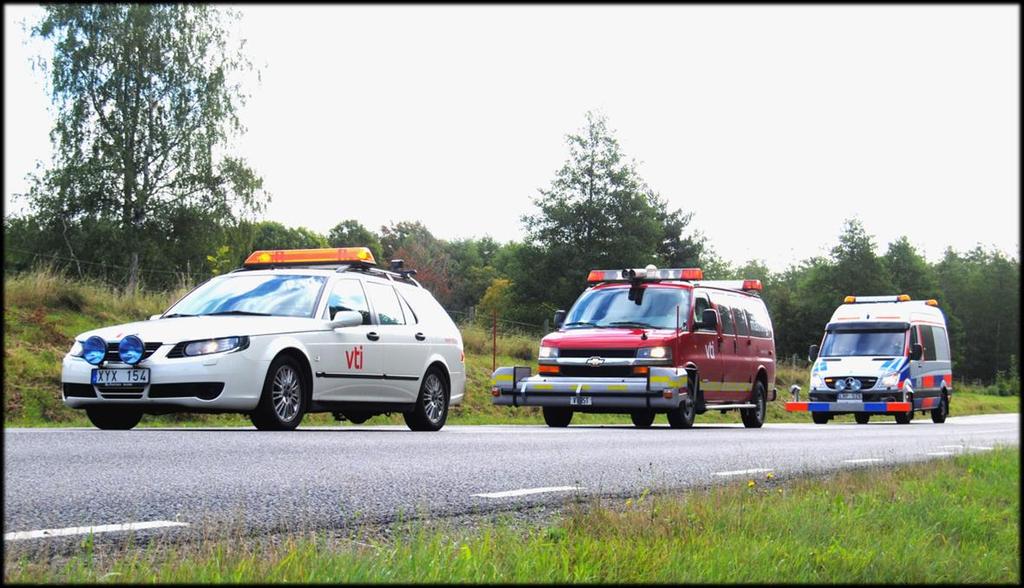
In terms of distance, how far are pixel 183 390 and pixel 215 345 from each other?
554 millimetres

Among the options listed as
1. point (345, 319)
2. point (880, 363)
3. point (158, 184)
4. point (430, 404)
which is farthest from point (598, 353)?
point (158, 184)

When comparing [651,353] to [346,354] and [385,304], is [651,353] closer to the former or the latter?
[385,304]

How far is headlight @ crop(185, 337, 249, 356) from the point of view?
37.7 feet

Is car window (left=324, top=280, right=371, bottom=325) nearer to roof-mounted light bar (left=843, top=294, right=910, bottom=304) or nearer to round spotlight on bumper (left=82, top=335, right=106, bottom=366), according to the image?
round spotlight on bumper (left=82, top=335, right=106, bottom=366)

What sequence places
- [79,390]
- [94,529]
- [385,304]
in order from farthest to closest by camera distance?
[385,304] < [79,390] < [94,529]

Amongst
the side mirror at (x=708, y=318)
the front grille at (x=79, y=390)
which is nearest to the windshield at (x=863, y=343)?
the side mirror at (x=708, y=318)

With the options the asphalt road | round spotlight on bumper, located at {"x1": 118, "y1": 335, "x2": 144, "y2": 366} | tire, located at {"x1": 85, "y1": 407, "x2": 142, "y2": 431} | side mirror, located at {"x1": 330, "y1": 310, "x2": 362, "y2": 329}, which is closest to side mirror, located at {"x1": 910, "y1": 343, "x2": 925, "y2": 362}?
the asphalt road

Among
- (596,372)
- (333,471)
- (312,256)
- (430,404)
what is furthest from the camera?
(596,372)

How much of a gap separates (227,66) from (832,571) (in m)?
40.7


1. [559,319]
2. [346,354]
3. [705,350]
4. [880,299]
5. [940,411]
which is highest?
[880,299]

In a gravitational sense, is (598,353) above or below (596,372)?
above

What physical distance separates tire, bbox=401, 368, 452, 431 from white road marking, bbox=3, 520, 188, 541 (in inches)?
343

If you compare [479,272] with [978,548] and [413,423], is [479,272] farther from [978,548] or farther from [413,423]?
[978,548]

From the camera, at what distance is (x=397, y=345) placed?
14.0 metres
